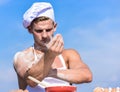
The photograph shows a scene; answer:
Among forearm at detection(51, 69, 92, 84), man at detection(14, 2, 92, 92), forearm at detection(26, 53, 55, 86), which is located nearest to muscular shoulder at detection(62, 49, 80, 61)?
man at detection(14, 2, 92, 92)

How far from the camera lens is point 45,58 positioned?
250 centimetres

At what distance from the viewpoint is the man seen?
2484mm

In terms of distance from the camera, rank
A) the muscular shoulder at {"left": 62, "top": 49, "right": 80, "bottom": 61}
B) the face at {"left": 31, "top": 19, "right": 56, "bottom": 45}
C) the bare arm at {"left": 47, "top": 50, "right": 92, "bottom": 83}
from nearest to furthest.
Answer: the bare arm at {"left": 47, "top": 50, "right": 92, "bottom": 83}, the face at {"left": 31, "top": 19, "right": 56, "bottom": 45}, the muscular shoulder at {"left": 62, "top": 49, "right": 80, "bottom": 61}

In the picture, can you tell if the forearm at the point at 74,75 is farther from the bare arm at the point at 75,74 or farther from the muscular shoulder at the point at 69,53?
the muscular shoulder at the point at 69,53

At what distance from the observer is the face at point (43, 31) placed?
11.8 feet

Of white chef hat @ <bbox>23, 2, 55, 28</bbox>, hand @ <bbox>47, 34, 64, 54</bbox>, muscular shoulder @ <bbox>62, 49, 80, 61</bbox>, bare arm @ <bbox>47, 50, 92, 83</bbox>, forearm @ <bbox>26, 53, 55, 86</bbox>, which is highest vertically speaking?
white chef hat @ <bbox>23, 2, 55, 28</bbox>

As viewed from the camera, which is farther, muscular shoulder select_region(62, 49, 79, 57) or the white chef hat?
muscular shoulder select_region(62, 49, 79, 57)

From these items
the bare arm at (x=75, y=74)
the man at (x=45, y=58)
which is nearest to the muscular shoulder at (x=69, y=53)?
the man at (x=45, y=58)

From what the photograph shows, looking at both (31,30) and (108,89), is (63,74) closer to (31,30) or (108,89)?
(108,89)

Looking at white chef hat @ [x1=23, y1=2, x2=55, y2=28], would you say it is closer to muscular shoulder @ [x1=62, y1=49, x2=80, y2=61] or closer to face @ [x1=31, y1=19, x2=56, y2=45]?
face @ [x1=31, y1=19, x2=56, y2=45]

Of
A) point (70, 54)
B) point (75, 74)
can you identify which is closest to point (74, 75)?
point (75, 74)

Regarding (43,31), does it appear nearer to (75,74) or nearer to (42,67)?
(75,74)

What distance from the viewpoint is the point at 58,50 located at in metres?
2.36

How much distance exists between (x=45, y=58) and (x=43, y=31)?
1174 mm
